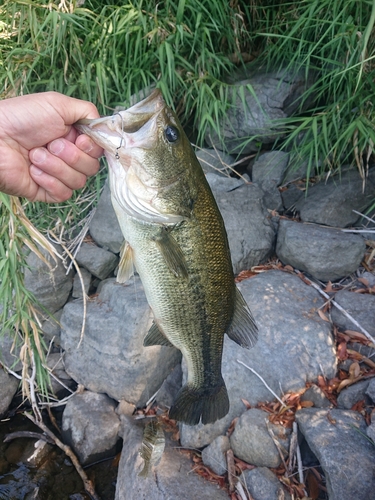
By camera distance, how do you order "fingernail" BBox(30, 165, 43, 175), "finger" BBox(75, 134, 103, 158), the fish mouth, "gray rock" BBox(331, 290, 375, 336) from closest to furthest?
1. the fish mouth
2. "finger" BBox(75, 134, 103, 158)
3. "fingernail" BBox(30, 165, 43, 175)
4. "gray rock" BBox(331, 290, 375, 336)

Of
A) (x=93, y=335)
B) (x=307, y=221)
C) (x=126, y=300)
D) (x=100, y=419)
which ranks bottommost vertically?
(x=100, y=419)

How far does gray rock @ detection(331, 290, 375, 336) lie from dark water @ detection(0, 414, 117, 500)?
7.15ft

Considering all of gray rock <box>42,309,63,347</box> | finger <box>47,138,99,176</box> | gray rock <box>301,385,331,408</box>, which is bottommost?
gray rock <box>42,309,63,347</box>

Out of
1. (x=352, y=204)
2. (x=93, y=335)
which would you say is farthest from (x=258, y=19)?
(x=93, y=335)

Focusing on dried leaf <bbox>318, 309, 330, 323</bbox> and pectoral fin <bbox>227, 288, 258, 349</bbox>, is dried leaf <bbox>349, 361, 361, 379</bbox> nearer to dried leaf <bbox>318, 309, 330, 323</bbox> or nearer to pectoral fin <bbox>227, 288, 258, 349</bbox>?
dried leaf <bbox>318, 309, 330, 323</bbox>

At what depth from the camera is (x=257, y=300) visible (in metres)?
3.31

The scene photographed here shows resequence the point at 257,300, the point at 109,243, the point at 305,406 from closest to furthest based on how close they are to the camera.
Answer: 1. the point at 305,406
2. the point at 257,300
3. the point at 109,243

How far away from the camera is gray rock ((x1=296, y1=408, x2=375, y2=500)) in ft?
7.64

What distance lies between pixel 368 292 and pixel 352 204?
2.60 ft

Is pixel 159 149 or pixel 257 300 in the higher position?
pixel 159 149

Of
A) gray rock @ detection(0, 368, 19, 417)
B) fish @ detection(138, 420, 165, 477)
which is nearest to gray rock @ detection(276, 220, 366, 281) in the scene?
fish @ detection(138, 420, 165, 477)

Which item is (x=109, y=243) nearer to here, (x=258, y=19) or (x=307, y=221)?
(x=307, y=221)

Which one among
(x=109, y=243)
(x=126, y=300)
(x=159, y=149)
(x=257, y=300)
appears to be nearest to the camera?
(x=159, y=149)

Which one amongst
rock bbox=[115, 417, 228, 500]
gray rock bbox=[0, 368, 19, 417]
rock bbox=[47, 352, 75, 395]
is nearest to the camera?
rock bbox=[115, 417, 228, 500]
